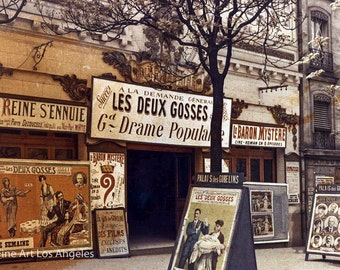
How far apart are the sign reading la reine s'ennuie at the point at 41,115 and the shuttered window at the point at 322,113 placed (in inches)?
343

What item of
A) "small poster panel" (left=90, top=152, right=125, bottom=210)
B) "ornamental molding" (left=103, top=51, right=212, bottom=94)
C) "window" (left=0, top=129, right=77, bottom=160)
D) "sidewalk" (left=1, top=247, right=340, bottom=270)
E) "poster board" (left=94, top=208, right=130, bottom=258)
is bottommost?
"sidewalk" (left=1, top=247, right=340, bottom=270)

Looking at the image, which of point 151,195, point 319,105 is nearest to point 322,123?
point 319,105

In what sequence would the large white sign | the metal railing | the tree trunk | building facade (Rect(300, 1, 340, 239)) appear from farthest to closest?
1. the metal railing
2. building facade (Rect(300, 1, 340, 239))
3. the large white sign
4. the tree trunk

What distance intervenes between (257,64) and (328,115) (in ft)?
12.1

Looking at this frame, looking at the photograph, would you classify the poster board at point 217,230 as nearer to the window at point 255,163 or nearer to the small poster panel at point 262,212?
the small poster panel at point 262,212

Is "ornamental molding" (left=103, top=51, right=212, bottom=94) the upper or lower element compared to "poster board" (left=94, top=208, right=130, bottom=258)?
upper

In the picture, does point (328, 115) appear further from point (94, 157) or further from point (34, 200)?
point (34, 200)

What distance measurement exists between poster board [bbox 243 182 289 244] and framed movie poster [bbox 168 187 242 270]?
6.81 m

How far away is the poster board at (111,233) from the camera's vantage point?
11026 millimetres

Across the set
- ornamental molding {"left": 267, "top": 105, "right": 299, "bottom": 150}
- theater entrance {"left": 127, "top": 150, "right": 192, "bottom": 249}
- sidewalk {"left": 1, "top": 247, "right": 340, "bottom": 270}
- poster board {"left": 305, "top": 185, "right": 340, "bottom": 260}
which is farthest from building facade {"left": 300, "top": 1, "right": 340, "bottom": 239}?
poster board {"left": 305, "top": 185, "right": 340, "bottom": 260}

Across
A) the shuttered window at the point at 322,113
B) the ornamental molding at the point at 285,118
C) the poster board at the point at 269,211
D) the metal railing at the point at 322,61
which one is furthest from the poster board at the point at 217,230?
the metal railing at the point at 322,61

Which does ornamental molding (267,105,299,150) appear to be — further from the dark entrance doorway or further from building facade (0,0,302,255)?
the dark entrance doorway

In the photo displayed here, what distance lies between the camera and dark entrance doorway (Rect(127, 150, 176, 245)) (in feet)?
47.1

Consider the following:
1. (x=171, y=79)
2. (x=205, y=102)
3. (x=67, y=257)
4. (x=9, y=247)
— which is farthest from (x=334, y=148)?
(x=9, y=247)
